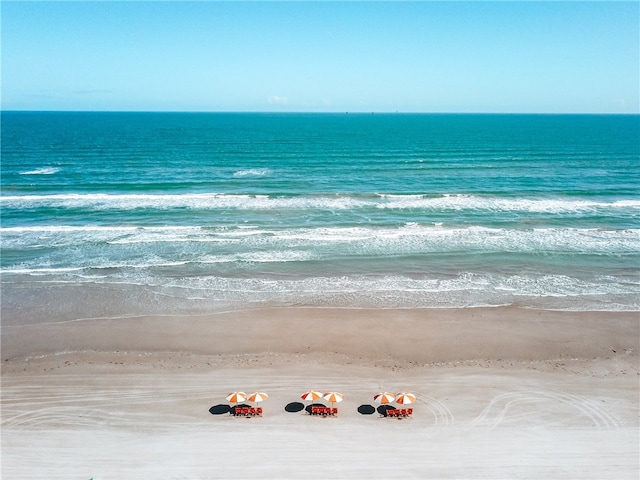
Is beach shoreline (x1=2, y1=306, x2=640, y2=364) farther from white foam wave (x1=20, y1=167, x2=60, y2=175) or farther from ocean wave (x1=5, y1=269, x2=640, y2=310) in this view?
white foam wave (x1=20, y1=167, x2=60, y2=175)

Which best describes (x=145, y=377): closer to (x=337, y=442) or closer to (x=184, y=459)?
(x=184, y=459)

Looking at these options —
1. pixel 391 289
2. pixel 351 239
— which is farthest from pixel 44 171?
pixel 391 289

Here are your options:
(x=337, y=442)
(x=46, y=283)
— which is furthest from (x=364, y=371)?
(x=46, y=283)

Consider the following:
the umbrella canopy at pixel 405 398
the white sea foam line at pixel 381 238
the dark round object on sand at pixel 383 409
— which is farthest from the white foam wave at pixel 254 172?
the umbrella canopy at pixel 405 398

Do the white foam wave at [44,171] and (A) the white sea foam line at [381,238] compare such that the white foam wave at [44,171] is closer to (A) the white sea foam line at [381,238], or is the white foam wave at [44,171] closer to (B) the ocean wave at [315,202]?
(B) the ocean wave at [315,202]

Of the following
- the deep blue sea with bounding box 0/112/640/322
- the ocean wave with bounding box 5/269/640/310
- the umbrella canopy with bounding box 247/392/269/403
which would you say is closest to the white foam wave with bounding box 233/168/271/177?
the deep blue sea with bounding box 0/112/640/322

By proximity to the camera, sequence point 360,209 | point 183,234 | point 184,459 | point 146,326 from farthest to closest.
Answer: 1. point 360,209
2. point 183,234
3. point 146,326
4. point 184,459

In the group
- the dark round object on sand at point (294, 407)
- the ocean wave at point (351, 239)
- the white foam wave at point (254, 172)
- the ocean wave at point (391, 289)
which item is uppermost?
the white foam wave at point (254, 172)
